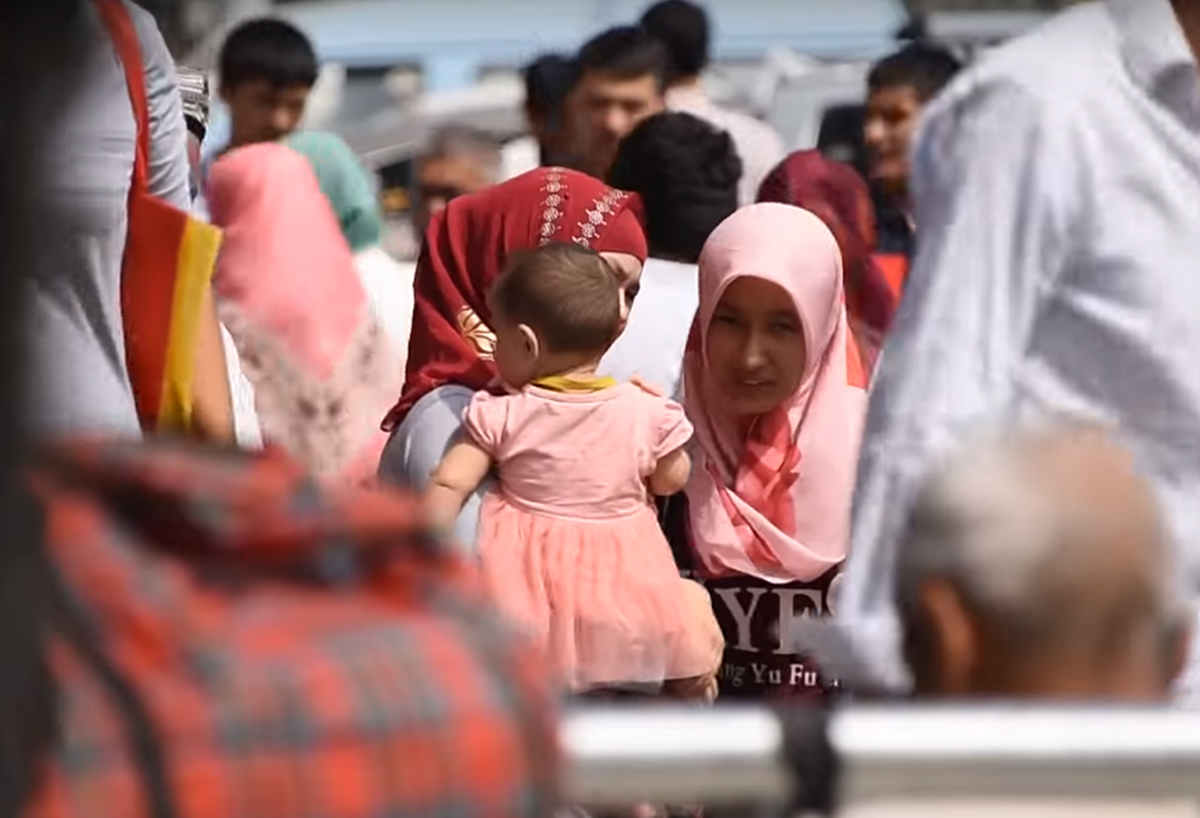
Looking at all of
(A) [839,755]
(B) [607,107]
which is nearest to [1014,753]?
(A) [839,755]

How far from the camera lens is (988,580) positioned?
2.05m

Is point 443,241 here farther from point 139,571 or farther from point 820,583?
point 139,571

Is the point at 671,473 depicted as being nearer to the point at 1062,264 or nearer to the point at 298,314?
the point at 298,314

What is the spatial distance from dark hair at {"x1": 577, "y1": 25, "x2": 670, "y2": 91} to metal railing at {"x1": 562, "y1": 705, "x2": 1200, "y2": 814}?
408 centimetres

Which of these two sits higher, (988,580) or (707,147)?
(707,147)

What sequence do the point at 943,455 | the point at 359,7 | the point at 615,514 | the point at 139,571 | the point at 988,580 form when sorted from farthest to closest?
1. the point at 359,7
2. the point at 615,514
3. the point at 943,455
4. the point at 988,580
5. the point at 139,571

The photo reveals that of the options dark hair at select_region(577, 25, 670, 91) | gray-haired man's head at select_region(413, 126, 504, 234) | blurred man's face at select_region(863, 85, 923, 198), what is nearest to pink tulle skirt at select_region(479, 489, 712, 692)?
dark hair at select_region(577, 25, 670, 91)

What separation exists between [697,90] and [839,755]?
16.7 feet

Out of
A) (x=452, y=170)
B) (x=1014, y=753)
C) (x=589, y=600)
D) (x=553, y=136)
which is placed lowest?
(x=589, y=600)

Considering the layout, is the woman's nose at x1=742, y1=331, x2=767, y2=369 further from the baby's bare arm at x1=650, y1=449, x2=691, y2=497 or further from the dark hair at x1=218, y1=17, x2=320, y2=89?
the dark hair at x1=218, y1=17, x2=320, y2=89

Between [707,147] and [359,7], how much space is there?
7.33m

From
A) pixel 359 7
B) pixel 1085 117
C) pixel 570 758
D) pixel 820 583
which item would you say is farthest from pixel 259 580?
pixel 359 7

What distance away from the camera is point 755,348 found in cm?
408

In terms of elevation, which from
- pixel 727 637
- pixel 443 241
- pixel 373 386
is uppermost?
pixel 443 241
